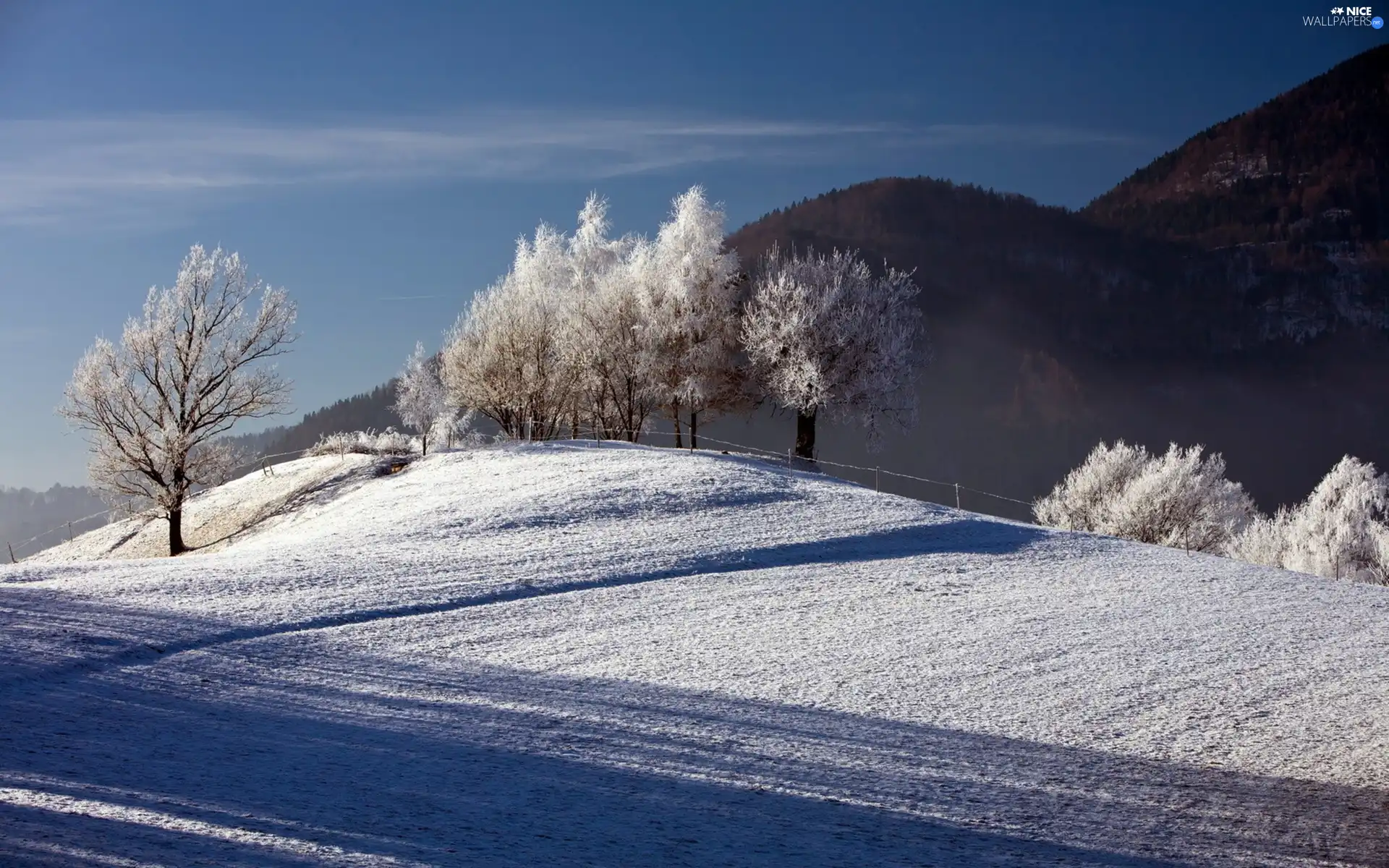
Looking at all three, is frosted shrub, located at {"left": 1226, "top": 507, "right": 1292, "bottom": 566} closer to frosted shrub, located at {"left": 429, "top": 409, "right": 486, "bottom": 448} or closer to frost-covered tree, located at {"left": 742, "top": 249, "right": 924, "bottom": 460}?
frost-covered tree, located at {"left": 742, "top": 249, "right": 924, "bottom": 460}

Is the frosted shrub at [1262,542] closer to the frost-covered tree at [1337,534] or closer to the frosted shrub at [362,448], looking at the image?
the frost-covered tree at [1337,534]

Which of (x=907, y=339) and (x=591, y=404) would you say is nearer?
(x=907, y=339)

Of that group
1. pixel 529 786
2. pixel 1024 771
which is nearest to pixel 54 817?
pixel 529 786

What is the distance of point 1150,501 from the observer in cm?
6338

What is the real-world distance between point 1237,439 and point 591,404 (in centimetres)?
A: 16700

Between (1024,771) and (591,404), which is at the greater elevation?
(591,404)

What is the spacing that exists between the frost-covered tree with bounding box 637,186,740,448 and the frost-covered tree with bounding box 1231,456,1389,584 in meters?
39.3

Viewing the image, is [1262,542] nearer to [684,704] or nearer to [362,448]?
[362,448]

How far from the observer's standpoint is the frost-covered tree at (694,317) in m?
47.9

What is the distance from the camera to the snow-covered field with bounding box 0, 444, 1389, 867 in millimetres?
9805

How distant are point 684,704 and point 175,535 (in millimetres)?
31401

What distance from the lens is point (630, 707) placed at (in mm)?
13812

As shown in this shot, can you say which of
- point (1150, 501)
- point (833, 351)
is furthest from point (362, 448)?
point (1150, 501)

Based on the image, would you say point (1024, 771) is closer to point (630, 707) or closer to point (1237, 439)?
point (630, 707)
